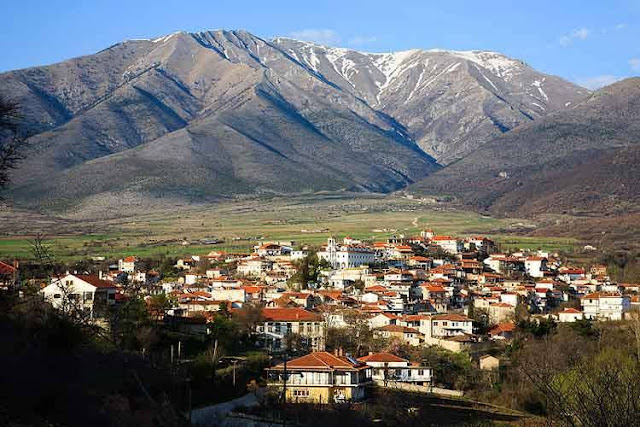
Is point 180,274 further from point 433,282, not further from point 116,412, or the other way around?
point 116,412

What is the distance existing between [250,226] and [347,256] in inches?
2538

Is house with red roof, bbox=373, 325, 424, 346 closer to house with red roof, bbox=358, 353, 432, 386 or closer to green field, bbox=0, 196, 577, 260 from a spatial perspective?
house with red roof, bbox=358, 353, 432, 386

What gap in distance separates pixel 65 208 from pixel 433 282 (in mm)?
110730

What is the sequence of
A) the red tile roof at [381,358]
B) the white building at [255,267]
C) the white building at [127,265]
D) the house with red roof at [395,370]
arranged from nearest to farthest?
the house with red roof at [395,370] → the red tile roof at [381,358] → the white building at [255,267] → the white building at [127,265]

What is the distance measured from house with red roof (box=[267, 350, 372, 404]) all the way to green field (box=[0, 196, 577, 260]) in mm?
51338

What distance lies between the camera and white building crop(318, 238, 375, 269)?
73562 mm

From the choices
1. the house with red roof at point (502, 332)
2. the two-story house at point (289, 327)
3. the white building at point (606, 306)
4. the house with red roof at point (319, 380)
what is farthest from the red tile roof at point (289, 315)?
the white building at point (606, 306)

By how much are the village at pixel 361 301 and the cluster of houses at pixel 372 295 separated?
8 centimetres

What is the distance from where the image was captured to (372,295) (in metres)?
59.2

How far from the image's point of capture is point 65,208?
Result: 543 feet

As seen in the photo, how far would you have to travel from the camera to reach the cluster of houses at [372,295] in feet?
129

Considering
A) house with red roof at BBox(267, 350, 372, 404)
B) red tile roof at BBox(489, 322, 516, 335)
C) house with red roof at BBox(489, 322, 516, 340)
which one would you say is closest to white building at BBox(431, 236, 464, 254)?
red tile roof at BBox(489, 322, 516, 335)

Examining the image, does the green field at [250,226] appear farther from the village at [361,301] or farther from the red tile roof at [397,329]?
the red tile roof at [397,329]

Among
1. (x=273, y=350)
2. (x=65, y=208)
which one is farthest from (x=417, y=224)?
(x=273, y=350)
